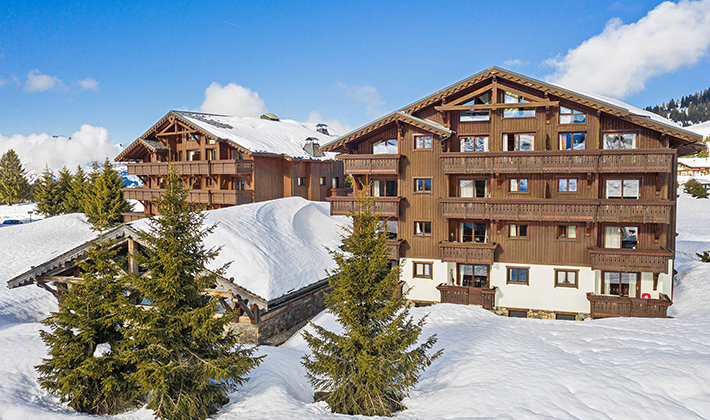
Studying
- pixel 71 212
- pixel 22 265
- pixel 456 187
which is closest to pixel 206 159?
pixel 22 265

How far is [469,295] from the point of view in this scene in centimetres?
2475

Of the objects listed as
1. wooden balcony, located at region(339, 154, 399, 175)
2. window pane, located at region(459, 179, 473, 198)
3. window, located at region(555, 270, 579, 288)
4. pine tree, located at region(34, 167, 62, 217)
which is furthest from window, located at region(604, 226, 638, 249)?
pine tree, located at region(34, 167, 62, 217)

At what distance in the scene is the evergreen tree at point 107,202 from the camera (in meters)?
39.6

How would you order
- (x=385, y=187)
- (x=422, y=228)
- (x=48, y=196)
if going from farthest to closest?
(x=48, y=196) → (x=385, y=187) → (x=422, y=228)

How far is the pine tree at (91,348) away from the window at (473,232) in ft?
62.0

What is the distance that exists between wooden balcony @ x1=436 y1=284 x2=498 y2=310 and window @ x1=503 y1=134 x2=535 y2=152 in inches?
324

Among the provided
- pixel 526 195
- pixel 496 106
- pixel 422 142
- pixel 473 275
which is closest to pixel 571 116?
pixel 496 106

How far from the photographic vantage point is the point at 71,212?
160 feet

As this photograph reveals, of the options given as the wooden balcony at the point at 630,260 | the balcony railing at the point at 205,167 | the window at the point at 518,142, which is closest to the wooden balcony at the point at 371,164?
the window at the point at 518,142

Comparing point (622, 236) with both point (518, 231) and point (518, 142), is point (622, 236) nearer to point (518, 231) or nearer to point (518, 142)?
point (518, 231)

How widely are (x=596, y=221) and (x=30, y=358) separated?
2566 cm

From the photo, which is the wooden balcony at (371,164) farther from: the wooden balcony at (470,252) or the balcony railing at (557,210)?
the wooden balcony at (470,252)

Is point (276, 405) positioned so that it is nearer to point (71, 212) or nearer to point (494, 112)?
point (494, 112)

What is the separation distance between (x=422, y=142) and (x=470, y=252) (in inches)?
282
